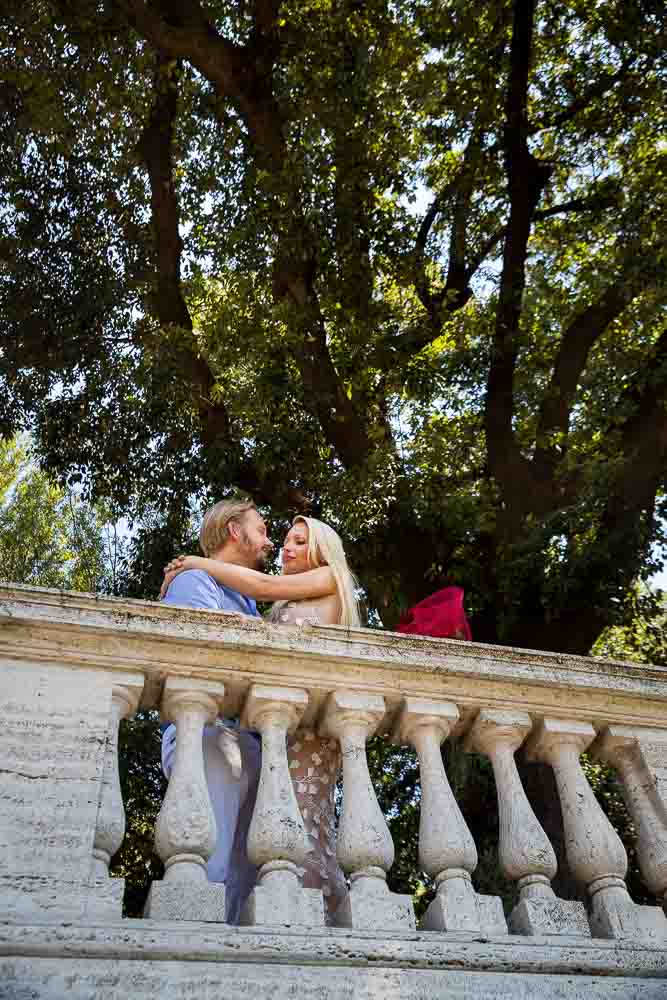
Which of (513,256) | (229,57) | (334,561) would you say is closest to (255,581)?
(334,561)

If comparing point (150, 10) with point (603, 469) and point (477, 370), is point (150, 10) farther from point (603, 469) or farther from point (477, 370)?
point (603, 469)

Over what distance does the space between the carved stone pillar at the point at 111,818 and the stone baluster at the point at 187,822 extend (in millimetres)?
111

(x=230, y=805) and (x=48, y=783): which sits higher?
(x=230, y=805)

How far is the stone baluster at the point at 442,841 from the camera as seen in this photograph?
3422mm

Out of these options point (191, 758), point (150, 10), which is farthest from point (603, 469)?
point (150, 10)

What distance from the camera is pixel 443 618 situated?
19.7 feet

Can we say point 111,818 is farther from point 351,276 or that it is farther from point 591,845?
point 351,276

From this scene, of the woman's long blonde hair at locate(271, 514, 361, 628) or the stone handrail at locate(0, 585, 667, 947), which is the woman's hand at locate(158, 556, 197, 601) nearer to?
the woman's long blonde hair at locate(271, 514, 361, 628)

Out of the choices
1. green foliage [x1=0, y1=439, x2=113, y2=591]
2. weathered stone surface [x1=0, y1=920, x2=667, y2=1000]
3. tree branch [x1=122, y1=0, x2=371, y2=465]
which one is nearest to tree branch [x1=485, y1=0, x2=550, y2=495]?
tree branch [x1=122, y1=0, x2=371, y2=465]

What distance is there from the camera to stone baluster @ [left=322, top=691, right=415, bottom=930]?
10.9ft

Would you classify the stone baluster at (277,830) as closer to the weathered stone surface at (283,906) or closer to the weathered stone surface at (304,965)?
the weathered stone surface at (283,906)

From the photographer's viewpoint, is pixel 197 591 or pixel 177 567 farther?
pixel 177 567

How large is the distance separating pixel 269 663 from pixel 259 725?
232mm

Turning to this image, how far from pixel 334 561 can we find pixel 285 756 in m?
1.42
